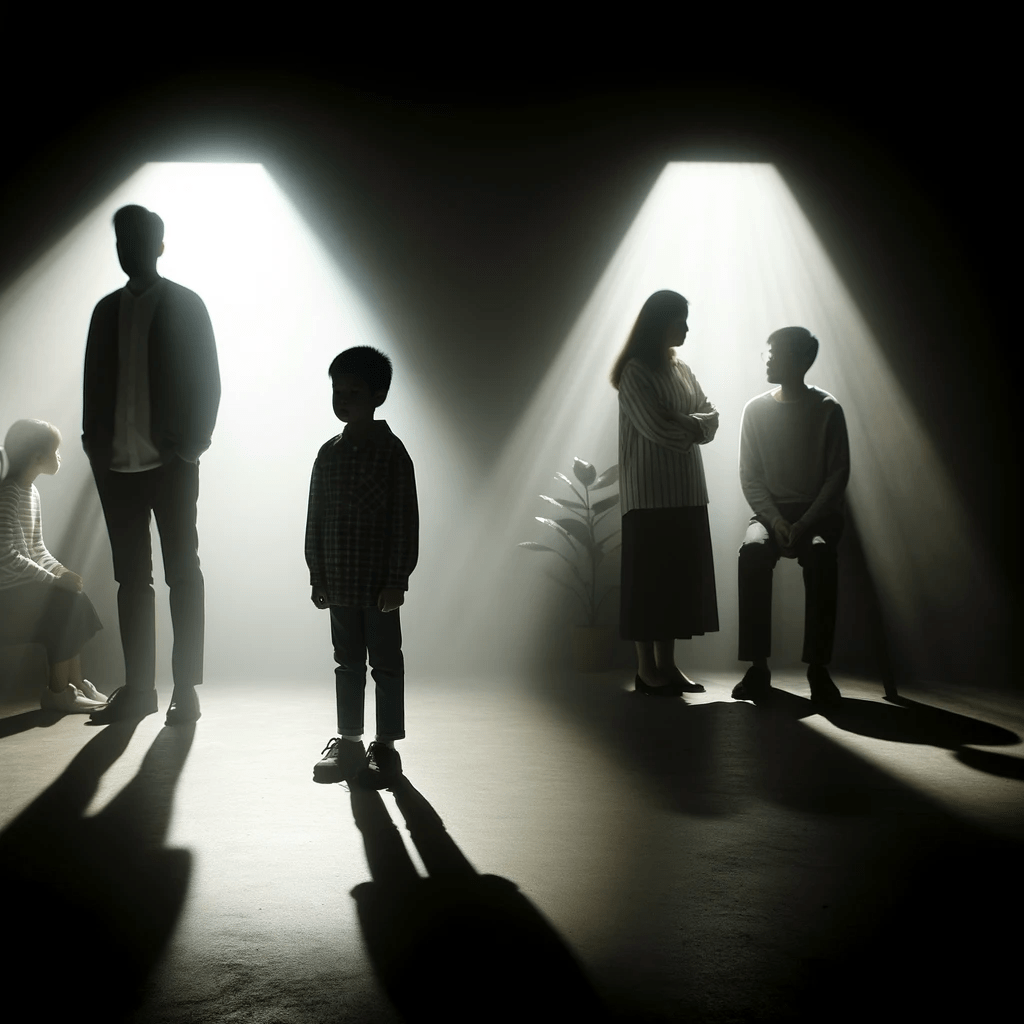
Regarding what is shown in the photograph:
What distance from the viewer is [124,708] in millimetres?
2959

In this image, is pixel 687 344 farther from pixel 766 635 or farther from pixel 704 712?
pixel 704 712

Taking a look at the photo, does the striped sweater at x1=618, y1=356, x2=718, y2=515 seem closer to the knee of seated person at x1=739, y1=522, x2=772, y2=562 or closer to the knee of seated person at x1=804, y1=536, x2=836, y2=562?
the knee of seated person at x1=739, y1=522, x2=772, y2=562

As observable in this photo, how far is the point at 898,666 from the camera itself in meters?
4.23

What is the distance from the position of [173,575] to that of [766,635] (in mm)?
2018

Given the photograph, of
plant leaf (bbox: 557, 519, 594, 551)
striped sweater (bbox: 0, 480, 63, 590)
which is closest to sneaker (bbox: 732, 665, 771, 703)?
plant leaf (bbox: 557, 519, 594, 551)

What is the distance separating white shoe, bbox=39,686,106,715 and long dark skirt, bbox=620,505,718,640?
189 centimetres

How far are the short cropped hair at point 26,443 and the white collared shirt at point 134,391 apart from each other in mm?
526

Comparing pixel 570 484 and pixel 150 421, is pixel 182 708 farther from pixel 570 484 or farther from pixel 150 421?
pixel 570 484

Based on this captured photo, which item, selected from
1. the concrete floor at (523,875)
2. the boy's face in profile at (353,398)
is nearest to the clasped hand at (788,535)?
the concrete floor at (523,875)

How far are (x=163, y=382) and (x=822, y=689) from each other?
2.37 metres

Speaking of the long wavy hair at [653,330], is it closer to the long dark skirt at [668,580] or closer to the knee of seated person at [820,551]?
the long dark skirt at [668,580]

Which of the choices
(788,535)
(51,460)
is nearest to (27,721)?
(51,460)

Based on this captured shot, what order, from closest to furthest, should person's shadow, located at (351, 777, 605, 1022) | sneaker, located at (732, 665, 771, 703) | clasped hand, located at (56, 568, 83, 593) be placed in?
1. person's shadow, located at (351, 777, 605, 1022)
2. clasped hand, located at (56, 568, 83, 593)
3. sneaker, located at (732, 665, 771, 703)

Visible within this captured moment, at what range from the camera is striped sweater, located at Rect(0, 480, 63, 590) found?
3.19 m
